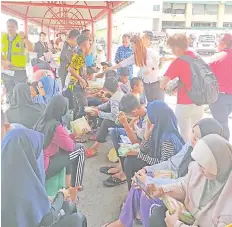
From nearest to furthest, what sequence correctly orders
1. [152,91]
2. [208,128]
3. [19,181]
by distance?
1. [19,181]
2. [208,128]
3. [152,91]

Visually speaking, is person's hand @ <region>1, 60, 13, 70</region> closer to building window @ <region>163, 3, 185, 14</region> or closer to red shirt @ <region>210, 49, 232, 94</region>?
building window @ <region>163, 3, 185, 14</region>

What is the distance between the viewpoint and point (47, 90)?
1330mm

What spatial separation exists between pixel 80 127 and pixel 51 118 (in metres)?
0.46

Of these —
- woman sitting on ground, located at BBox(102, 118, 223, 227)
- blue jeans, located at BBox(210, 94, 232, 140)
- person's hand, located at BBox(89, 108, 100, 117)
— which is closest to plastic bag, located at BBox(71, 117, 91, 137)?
person's hand, located at BBox(89, 108, 100, 117)

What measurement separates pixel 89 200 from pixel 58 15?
0.82 m

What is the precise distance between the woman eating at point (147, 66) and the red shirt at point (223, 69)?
325 millimetres

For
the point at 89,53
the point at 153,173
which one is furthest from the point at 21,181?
the point at 89,53

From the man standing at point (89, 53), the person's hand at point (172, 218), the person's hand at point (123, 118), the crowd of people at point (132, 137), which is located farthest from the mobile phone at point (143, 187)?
the man standing at point (89, 53)

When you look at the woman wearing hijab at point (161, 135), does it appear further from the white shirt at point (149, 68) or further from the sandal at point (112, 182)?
the white shirt at point (149, 68)

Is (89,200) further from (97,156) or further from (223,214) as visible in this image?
(223,214)

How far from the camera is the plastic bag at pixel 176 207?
1.02 m

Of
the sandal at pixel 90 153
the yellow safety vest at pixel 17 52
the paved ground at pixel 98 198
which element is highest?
the yellow safety vest at pixel 17 52

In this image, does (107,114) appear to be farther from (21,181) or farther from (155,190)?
(21,181)

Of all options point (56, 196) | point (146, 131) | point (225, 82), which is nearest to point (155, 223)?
point (56, 196)
